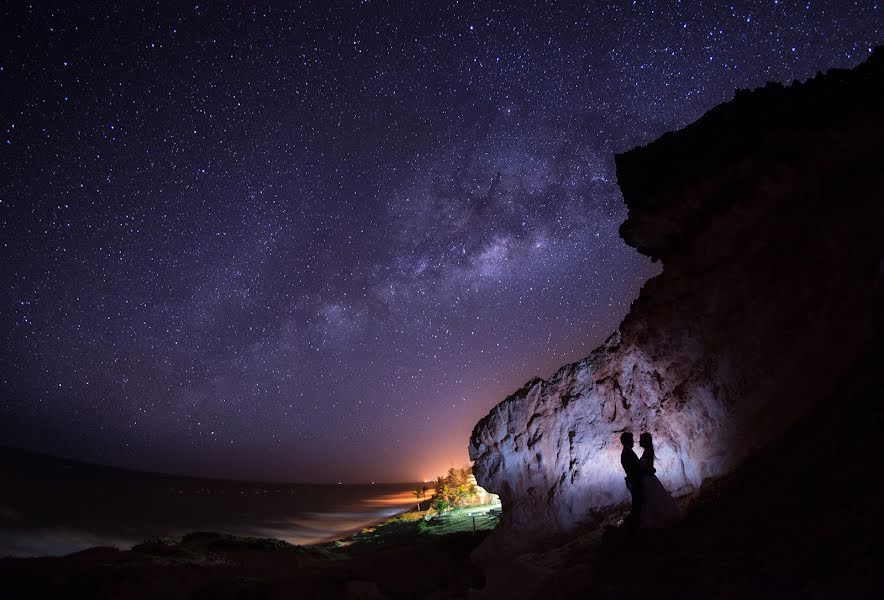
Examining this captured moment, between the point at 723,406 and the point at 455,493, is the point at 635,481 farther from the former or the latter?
the point at 455,493

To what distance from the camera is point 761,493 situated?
256 inches

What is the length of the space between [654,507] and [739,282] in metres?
5.57

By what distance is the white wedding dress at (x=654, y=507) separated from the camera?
8062 mm

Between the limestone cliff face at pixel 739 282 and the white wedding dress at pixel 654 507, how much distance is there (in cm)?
219

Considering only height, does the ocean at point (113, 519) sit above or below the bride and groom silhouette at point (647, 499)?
below

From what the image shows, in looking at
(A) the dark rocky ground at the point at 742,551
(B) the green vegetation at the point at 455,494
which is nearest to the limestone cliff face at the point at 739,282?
(A) the dark rocky ground at the point at 742,551

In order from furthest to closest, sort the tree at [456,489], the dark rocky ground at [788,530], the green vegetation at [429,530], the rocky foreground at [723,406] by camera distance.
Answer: the tree at [456,489] < the green vegetation at [429,530] < the rocky foreground at [723,406] < the dark rocky ground at [788,530]

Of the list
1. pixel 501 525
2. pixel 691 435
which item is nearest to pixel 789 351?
pixel 691 435

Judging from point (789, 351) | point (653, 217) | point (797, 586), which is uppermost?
point (653, 217)

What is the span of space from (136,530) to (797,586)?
8300 cm

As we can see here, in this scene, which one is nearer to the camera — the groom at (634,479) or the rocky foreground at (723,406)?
the rocky foreground at (723,406)

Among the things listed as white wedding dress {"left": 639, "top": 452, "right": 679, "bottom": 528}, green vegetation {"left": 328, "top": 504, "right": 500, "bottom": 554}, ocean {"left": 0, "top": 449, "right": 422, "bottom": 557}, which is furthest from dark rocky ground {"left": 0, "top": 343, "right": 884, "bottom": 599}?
ocean {"left": 0, "top": 449, "right": 422, "bottom": 557}

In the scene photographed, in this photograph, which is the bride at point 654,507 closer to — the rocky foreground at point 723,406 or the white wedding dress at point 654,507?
the white wedding dress at point 654,507

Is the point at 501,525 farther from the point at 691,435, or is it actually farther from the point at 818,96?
the point at 818,96
